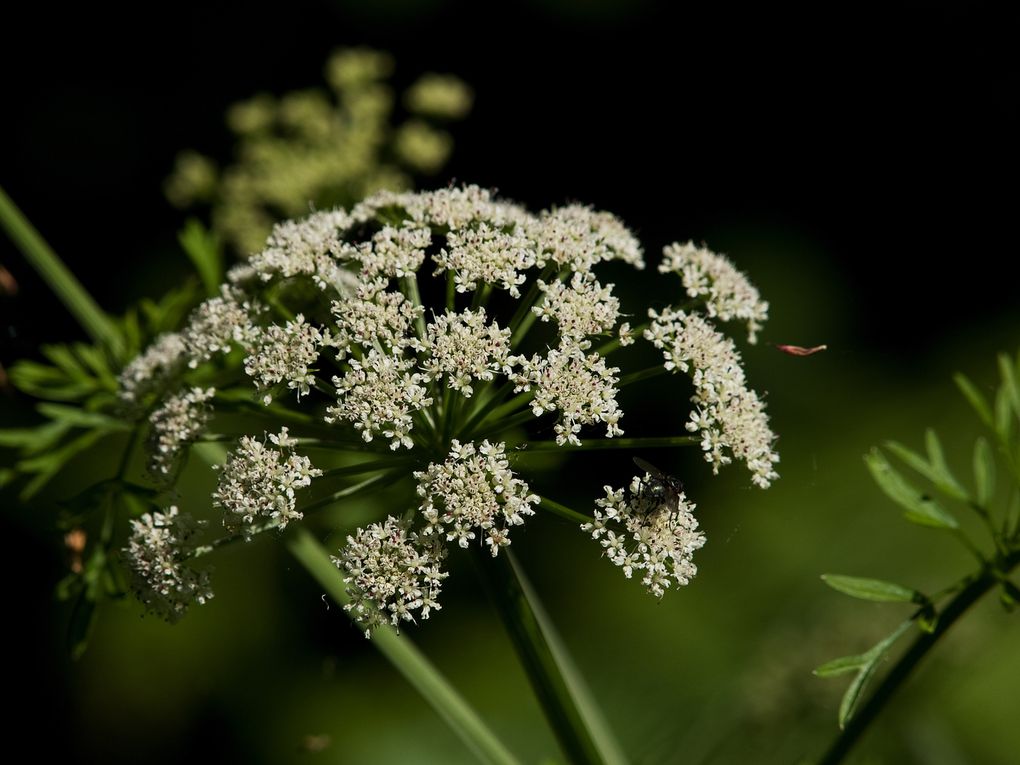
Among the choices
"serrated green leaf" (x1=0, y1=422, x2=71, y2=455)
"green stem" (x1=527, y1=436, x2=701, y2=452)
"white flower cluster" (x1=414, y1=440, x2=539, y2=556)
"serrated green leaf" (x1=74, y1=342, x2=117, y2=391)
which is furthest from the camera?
"serrated green leaf" (x1=74, y1=342, x2=117, y2=391)

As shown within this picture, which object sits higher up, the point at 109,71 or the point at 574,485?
the point at 109,71

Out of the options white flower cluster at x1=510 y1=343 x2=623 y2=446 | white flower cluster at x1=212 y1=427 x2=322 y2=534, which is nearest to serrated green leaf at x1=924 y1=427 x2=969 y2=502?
white flower cluster at x1=510 y1=343 x2=623 y2=446

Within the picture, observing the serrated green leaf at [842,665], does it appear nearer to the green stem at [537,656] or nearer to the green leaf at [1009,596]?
the green leaf at [1009,596]

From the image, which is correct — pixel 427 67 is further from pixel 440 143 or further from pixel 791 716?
pixel 791 716

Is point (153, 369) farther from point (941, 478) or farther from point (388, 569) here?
point (941, 478)

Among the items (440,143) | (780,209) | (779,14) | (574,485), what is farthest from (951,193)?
(440,143)

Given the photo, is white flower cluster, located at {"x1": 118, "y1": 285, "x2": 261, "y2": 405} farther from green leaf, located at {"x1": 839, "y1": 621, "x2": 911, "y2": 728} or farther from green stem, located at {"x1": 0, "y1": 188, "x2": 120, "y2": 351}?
green leaf, located at {"x1": 839, "y1": 621, "x2": 911, "y2": 728}

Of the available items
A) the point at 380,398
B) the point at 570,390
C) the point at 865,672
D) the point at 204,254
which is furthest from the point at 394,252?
the point at 865,672
